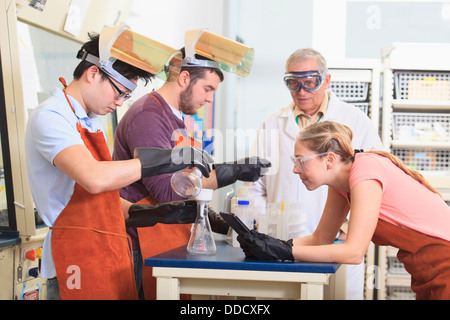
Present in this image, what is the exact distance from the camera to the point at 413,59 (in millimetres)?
3996

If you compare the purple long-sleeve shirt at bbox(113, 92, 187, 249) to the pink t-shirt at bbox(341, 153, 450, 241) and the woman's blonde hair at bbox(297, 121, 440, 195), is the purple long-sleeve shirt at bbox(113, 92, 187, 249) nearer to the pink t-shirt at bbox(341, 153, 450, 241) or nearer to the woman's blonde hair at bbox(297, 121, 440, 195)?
the woman's blonde hair at bbox(297, 121, 440, 195)

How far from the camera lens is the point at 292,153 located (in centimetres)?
314

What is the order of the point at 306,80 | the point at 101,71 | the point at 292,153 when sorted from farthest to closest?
the point at 292,153
the point at 306,80
the point at 101,71

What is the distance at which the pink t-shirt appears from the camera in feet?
5.75

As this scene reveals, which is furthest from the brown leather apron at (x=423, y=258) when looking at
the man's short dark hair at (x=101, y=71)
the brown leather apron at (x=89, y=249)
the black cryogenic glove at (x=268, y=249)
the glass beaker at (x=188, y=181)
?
the man's short dark hair at (x=101, y=71)

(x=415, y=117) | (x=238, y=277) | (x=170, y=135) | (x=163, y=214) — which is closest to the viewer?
(x=238, y=277)

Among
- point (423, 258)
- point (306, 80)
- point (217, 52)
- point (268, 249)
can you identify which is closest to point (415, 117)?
point (306, 80)

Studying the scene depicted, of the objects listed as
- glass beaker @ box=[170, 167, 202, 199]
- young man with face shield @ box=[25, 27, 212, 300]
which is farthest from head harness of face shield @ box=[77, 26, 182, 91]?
glass beaker @ box=[170, 167, 202, 199]

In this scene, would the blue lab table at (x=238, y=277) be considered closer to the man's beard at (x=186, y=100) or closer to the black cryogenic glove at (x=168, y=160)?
the black cryogenic glove at (x=168, y=160)

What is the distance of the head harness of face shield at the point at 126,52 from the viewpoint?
73.2 inches

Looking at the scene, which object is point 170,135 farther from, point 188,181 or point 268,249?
point 268,249

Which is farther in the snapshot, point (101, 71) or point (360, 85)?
point (360, 85)

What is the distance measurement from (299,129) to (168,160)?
1563 millimetres
